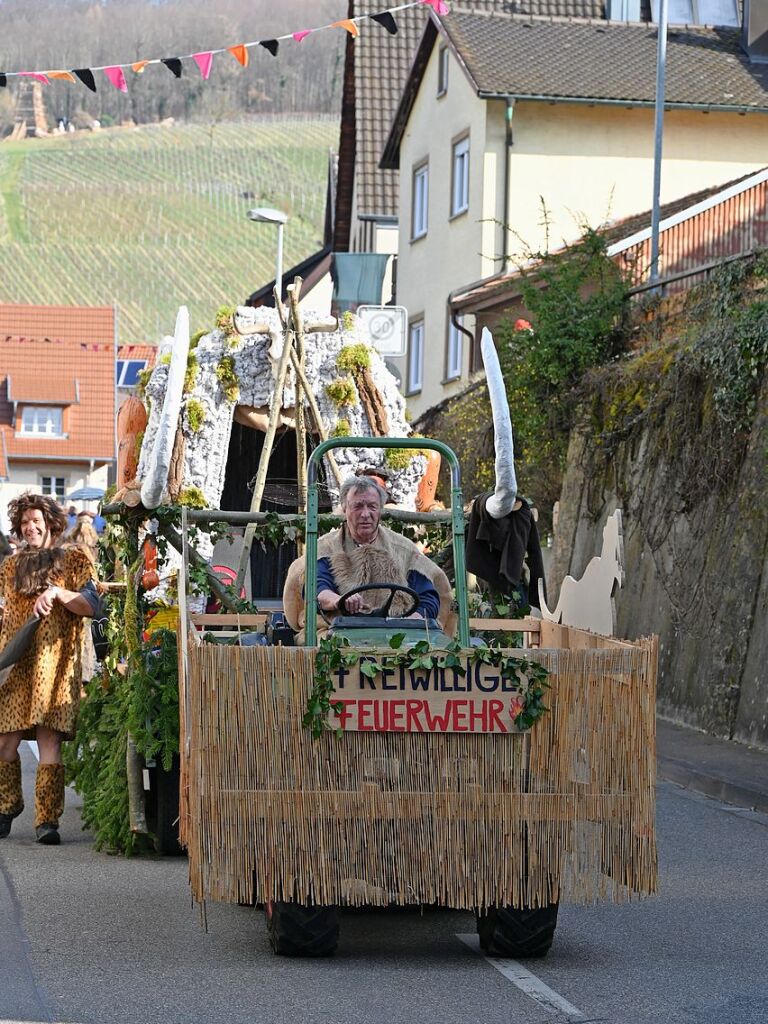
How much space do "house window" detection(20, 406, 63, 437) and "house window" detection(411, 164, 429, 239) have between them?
33726mm

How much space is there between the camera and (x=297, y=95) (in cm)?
13025

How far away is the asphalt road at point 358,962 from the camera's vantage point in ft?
20.4

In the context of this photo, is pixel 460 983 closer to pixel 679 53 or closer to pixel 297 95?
pixel 679 53

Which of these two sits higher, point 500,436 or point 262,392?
point 262,392

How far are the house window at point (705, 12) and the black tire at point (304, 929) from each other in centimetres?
3234

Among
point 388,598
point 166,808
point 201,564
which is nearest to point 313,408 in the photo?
point 201,564

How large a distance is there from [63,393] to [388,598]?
206ft

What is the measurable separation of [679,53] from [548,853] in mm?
29346

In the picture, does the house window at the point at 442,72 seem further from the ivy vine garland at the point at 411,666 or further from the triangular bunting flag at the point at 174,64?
the ivy vine garland at the point at 411,666

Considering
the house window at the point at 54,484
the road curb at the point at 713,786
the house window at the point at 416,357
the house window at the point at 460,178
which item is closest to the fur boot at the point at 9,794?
the road curb at the point at 713,786

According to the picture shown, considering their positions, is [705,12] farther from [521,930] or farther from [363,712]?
[363,712]

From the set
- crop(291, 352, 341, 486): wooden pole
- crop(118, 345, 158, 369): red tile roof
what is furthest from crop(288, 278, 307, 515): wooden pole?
crop(118, 345, 158, 369): red tile roof

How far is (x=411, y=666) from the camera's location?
22.2 ft

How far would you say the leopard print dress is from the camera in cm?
1031
